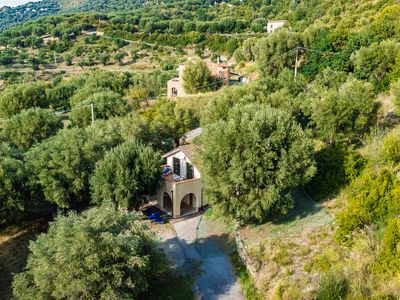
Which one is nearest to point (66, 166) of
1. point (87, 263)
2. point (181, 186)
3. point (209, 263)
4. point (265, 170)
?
point (181, 186)

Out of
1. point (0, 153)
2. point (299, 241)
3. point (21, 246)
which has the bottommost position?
point (21, 246)

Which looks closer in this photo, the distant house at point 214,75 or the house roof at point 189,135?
the house roof at point 189,135

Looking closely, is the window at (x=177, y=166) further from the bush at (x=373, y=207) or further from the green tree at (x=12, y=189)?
the bush at (x=373, y=207)

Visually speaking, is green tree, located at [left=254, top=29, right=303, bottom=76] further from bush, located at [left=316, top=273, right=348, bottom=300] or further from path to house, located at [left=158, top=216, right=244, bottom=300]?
bush, located at [left=316, top=273, right=348, bottom=300]

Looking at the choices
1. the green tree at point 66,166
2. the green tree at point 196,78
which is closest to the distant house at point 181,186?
the green tree at point 66,166

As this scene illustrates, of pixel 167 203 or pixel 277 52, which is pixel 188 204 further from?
pixel 277 52

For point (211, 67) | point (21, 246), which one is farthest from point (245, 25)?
point (21, 246)

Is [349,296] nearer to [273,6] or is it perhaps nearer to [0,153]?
[0,153]
